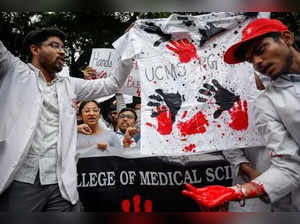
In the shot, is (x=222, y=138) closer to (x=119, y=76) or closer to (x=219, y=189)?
(x=219, y=189)

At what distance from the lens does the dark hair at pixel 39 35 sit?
298 centimetres

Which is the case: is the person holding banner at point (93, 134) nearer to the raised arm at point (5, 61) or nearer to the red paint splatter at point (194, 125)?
the red paint splatter at point (194, 125)

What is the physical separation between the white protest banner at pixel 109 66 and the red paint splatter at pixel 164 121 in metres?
0.35

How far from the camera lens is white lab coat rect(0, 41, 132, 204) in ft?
8.48

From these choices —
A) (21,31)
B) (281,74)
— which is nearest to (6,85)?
(21,31)

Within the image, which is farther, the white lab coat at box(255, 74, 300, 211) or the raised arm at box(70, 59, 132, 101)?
the raised arm at box(70, 59, 132, 101)

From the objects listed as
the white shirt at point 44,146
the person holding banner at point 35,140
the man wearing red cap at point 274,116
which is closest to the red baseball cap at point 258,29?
the man wearing red cap at point 274,116

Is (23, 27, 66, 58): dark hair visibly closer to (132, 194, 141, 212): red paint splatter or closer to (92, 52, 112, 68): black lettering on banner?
(92, 52, 112, 68): black lettering on banner

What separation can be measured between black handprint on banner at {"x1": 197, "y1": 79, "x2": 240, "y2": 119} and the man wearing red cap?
Answer: 222 millimetres

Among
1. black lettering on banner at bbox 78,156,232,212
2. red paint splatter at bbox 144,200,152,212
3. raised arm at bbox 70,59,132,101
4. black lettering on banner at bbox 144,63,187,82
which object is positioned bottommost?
red paint splatter at bbox 144,200,152,212

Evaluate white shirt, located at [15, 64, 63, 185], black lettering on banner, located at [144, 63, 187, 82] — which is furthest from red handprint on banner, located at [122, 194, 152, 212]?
black lettering on banner, located at [144, 63, 187, 82]

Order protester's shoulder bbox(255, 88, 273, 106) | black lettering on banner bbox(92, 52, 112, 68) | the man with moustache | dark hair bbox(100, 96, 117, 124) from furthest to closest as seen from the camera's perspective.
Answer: dark hair bbox(100, 96, 117, 124)
black lettering on banner bbox(92, 52, 112, 68)
the man with moustache
protester's shoulder bbox(255, 88, 273, 106)

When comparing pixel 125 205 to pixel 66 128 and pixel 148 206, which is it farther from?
pixel 66 128

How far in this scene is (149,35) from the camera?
10.4ft
